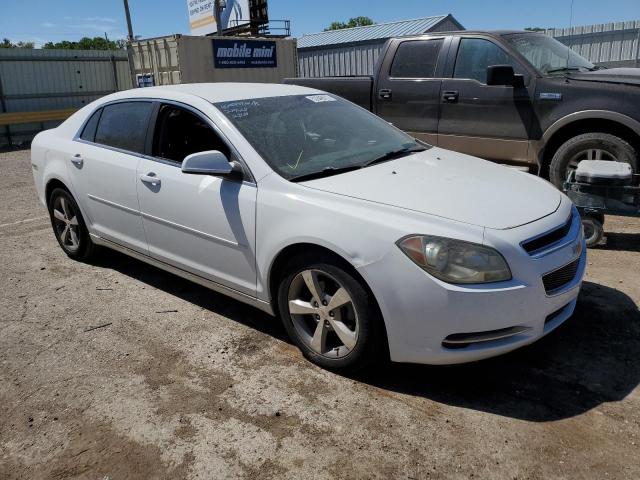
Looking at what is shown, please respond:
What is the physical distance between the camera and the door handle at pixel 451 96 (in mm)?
6711

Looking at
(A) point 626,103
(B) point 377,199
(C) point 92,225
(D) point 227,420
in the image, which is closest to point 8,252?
(C) point 92,225

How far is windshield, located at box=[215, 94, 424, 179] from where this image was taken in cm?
357

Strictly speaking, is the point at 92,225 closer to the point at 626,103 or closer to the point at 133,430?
the point at 133,430

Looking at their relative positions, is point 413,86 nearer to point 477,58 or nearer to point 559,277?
point 477,58

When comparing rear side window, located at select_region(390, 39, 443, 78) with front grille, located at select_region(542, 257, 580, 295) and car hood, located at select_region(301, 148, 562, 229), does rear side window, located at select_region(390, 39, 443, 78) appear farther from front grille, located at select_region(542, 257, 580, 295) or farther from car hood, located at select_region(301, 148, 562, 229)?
front grille, located at select_region(542, 257, 580, 295)

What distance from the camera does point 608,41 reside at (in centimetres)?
1678

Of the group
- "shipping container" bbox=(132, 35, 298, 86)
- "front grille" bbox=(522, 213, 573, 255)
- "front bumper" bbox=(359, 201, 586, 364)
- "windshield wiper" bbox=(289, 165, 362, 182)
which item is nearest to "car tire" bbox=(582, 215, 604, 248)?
"front grille" bbox=(522, 213, 573, 255)

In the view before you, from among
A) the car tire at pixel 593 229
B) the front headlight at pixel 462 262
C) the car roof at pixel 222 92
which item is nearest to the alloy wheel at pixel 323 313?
the front headlight at pixel 462 262

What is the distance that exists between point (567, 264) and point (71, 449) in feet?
8.87

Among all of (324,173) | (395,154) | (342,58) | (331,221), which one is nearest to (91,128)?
(324,173)

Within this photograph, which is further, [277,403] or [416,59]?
[416,59]

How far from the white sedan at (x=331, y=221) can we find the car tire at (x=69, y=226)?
11.2 inches

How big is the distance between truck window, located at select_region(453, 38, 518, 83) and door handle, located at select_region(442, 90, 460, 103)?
0.71 feet

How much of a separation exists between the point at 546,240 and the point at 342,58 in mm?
24060
